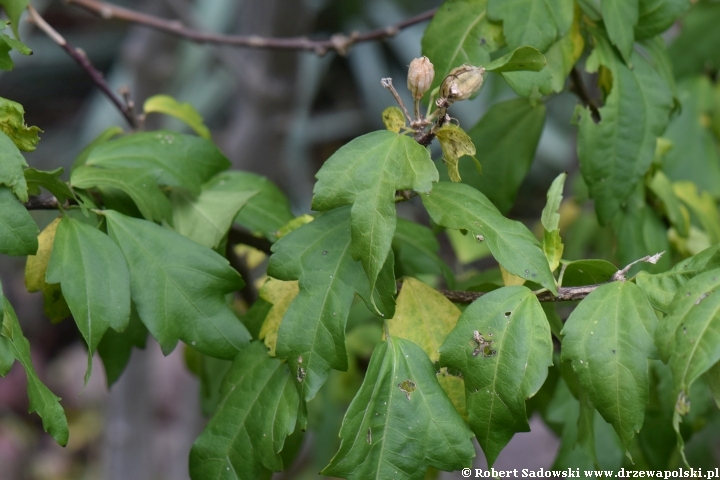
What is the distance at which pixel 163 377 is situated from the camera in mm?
3266

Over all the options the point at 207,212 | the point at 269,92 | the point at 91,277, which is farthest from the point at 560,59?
the point at 269,92

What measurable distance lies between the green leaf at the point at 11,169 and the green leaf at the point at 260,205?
0.28 m

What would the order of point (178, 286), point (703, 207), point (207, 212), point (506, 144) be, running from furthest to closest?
point (703, 207) < point (506, 144) < point (207, 212) < point (178, 286)

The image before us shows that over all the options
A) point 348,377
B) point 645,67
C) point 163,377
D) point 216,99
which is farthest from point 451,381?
point 216,99

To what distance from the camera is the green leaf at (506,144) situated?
88 cm

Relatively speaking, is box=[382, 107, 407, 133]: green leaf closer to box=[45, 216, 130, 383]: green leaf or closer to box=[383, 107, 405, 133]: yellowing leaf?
box=[383, 107, 405, 133]: yellowing leaf

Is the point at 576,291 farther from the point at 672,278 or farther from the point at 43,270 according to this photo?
the point at 43,270

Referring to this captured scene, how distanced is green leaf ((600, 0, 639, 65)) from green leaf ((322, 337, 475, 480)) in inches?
17.1

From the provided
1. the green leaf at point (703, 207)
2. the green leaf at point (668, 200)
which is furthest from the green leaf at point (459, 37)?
the green leaf at point (703, 207)

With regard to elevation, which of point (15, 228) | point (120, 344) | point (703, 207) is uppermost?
point (15, 228)

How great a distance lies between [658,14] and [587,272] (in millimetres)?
346

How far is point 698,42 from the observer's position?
1.30m

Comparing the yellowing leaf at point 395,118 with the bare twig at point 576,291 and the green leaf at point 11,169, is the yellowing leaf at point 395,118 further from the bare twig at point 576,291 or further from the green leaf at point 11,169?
the green leaf at point 11,169

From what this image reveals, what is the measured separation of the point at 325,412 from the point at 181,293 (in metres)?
0.67
